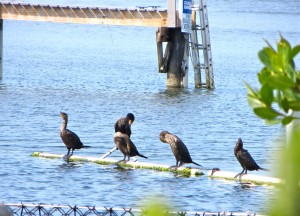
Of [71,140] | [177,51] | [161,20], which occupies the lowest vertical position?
[71,140]

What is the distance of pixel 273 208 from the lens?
133 cm

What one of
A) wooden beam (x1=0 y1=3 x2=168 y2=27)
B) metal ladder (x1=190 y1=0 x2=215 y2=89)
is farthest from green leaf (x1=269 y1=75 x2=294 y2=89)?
metal ladder (x1=190 y1=0 x2=215 y2=89)

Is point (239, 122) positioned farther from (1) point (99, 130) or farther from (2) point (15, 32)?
(2) point (15, 32)

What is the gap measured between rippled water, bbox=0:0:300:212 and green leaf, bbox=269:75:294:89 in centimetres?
8

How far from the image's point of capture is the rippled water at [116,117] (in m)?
15.7

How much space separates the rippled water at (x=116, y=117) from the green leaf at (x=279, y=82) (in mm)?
84

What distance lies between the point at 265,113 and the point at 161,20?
105ft

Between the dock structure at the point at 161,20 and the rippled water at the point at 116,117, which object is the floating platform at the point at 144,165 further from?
the dock structure at the point at 161,20

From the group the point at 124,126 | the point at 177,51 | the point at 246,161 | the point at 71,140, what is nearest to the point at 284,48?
the point at 246,161

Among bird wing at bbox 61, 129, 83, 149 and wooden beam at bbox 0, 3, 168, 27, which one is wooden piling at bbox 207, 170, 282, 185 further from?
wooden beam at bbox 0, 3, 168, 27

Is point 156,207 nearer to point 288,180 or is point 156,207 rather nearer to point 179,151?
point 288,180

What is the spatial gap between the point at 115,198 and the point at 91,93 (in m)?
21.6

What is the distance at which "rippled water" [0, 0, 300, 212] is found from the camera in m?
15.7

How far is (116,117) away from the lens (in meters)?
29.8
